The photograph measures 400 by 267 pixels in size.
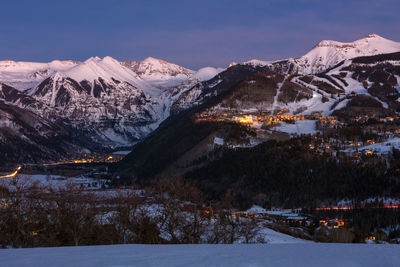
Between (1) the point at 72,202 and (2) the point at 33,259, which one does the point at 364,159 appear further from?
(2) the point at 33,259

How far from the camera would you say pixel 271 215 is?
123 meters

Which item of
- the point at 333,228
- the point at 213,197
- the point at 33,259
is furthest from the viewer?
the point at 213,197

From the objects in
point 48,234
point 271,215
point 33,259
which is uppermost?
point 33,259

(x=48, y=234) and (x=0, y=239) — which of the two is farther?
(x=48, y=234)

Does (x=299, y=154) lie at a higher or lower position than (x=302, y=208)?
higher

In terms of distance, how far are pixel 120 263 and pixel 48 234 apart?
89.8 ft

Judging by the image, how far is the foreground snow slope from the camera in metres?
17.6

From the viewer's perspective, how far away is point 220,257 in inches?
734

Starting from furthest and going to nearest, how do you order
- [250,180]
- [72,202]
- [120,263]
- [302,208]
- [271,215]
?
1. [250,180]
2. [302,208]
3. [271,215]
4. [72,202]
5. [120,263]

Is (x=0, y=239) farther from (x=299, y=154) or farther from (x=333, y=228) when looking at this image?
(x=299, y=154)

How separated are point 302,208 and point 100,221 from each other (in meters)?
94.8

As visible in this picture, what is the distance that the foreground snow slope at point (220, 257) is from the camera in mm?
17625

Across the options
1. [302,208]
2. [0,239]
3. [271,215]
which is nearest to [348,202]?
[302,208]

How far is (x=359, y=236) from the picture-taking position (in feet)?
288
